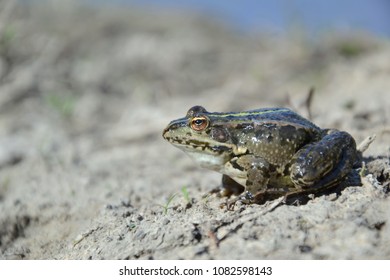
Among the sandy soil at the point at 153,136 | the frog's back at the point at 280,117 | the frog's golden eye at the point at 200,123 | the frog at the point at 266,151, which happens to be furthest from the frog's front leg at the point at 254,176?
the frog's golden eye at the point at 200,123

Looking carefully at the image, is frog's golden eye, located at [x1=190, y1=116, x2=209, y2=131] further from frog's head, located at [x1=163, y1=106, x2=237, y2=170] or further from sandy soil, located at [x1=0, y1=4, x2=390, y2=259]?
sandy soil, located at [x1=0, y1=4, x2=390, y2=259]

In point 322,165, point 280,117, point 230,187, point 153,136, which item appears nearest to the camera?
point 322,165

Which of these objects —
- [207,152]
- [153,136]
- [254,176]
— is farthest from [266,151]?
→ [153,136]

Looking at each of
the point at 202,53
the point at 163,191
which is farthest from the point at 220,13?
the point at 163,191

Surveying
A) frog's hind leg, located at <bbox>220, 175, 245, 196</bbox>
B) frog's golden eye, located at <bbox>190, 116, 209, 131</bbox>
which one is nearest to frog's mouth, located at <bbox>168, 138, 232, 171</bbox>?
frog's golden eye, located at <bbox>190, 116, 209, 131</bbox>

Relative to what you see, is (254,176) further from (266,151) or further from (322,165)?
(322,165)
